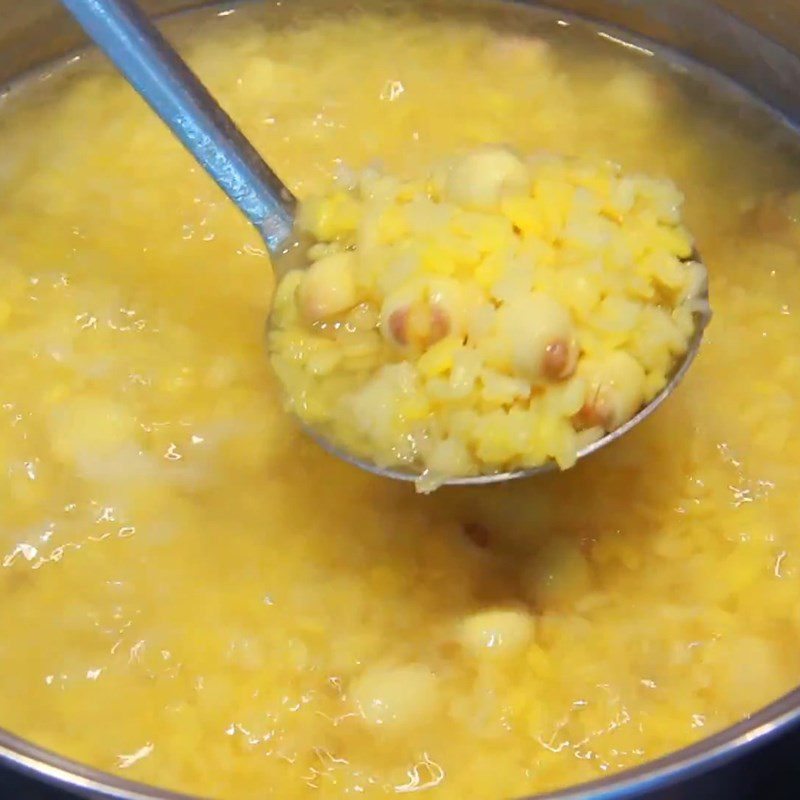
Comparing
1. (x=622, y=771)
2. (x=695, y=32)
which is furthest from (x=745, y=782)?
(x=695, y=32)

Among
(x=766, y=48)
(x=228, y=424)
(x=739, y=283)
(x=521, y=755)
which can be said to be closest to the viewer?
(x=521, y=755)

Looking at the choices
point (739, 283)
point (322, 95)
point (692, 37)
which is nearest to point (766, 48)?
point (692, 37)

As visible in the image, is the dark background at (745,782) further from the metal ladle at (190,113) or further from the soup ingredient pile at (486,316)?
the metal ladle at (190,113)

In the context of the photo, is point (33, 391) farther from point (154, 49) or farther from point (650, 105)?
point (650, 105)

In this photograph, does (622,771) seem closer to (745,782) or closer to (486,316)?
(745,782)

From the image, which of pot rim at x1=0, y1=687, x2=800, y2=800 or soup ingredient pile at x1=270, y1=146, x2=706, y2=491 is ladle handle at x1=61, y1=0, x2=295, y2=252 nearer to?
soup ingredient pile at x1=270, y1=146, x2=706, y2=491
